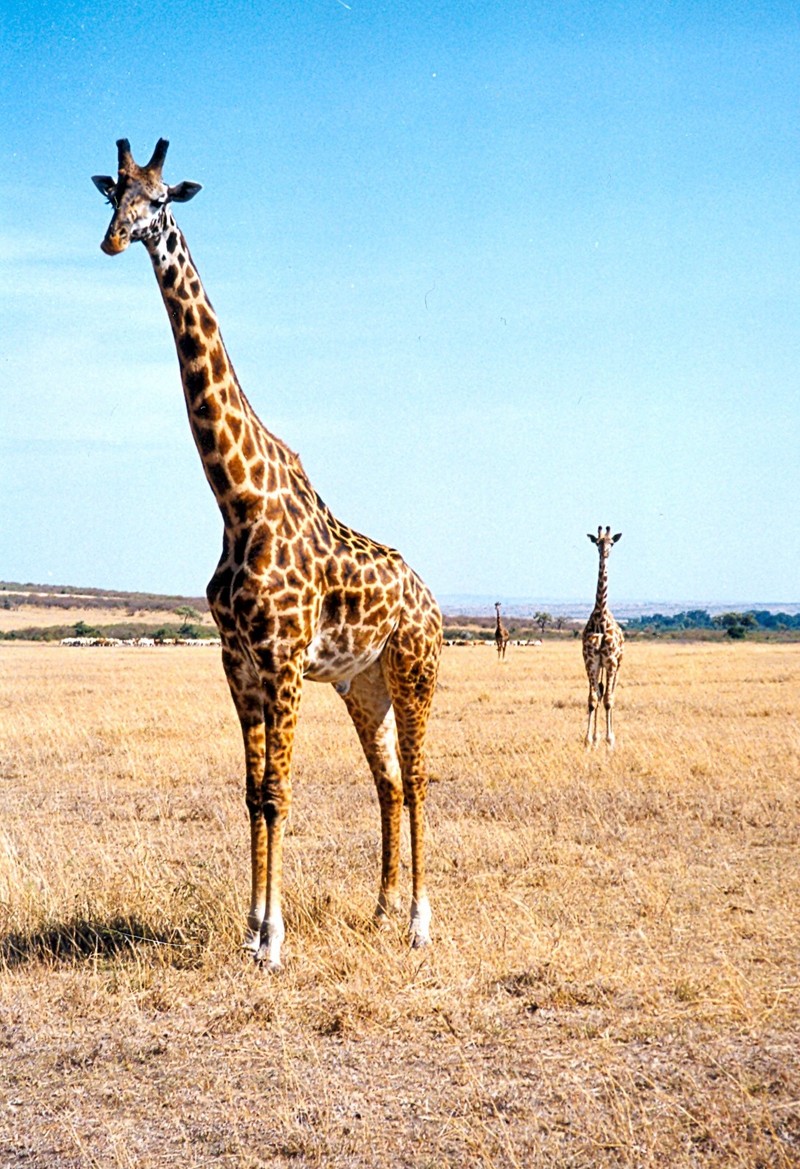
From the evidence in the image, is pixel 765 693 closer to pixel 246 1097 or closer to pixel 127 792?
pixel 127 792

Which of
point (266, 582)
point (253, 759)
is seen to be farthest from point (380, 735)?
point (266, 582)

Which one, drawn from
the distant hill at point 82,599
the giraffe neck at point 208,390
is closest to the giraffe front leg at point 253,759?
the giraffe neck at point 208,390

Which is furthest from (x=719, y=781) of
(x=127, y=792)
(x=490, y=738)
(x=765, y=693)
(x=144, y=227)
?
(x=765, y=693)

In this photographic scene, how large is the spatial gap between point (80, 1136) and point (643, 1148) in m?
2.06

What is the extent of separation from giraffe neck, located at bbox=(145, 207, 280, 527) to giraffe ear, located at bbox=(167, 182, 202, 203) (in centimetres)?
8

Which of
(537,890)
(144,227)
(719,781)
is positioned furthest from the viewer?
(719,781)

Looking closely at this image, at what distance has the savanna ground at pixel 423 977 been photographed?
4621mm

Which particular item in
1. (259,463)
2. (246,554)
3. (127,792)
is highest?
(259,463)

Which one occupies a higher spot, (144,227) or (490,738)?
(144,227)

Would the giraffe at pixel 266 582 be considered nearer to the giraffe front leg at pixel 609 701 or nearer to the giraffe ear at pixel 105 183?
the giraffe ear at pixel 105 183

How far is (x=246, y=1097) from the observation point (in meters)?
4.97

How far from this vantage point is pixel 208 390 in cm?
700

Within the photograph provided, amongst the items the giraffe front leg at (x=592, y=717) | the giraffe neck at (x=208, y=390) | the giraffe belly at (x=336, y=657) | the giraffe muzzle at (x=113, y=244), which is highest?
the giraffe muzzle at (x=113, y=244)

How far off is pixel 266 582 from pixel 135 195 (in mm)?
2152
